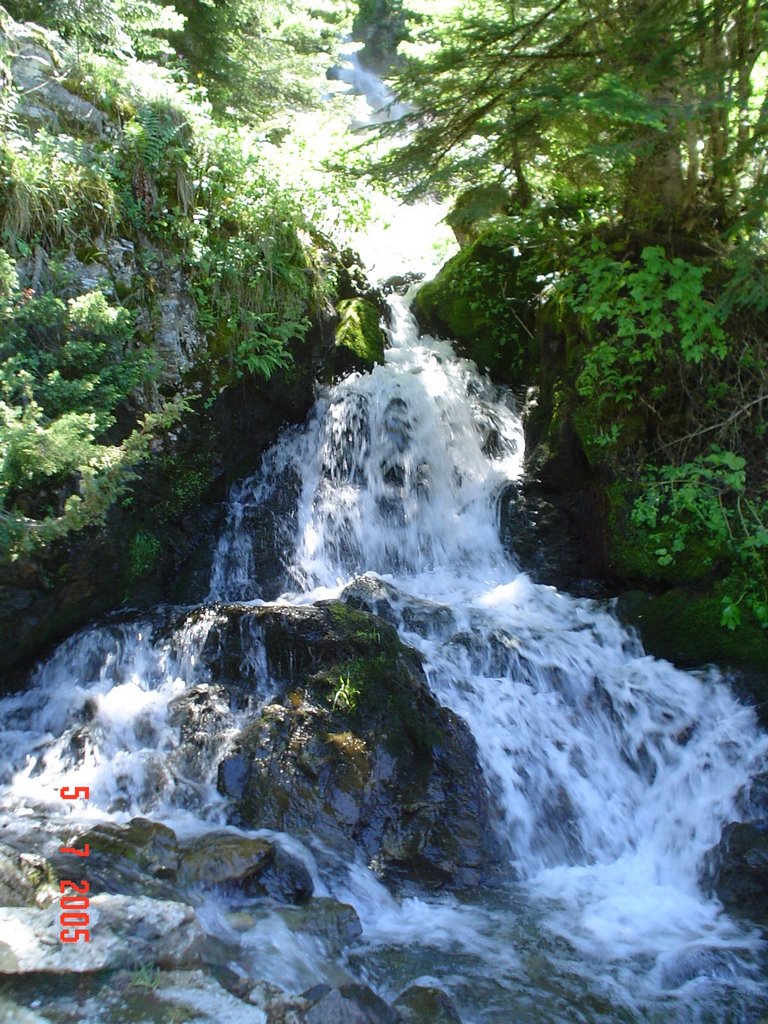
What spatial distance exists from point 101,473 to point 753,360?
19.6 feet

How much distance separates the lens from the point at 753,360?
7.05 m

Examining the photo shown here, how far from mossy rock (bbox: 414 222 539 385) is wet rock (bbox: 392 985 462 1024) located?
7848 mm

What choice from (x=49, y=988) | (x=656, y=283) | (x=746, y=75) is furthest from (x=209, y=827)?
(x=746, y=75)

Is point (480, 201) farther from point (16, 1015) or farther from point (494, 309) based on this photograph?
point (16, 1015)

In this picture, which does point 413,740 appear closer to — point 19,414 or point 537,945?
point 537,945

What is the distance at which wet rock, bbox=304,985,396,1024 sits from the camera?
325cm

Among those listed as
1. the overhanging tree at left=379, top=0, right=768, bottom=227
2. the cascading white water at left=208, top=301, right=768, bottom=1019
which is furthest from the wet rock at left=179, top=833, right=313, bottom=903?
the overhanging tree at left=379, top=0, right=768, bottom=227

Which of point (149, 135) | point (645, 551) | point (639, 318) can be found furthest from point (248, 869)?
point (149, 135)

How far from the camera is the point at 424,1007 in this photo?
3736 millimetres

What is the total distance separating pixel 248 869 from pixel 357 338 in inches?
284

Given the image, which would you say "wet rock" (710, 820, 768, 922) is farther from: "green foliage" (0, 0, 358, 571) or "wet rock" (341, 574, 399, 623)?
"green foliage" (0, 0, 358, 571)

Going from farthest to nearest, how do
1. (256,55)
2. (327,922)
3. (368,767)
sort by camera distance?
(256,55)
(368,767)
(327,922)

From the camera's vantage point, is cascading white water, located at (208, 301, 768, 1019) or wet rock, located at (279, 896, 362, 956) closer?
wet rock, located at (279, 896, 362, 956)

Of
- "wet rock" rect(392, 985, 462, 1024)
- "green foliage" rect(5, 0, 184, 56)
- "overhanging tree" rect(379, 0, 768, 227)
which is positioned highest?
"green foliage" rect(5, 0, 184, 56)
